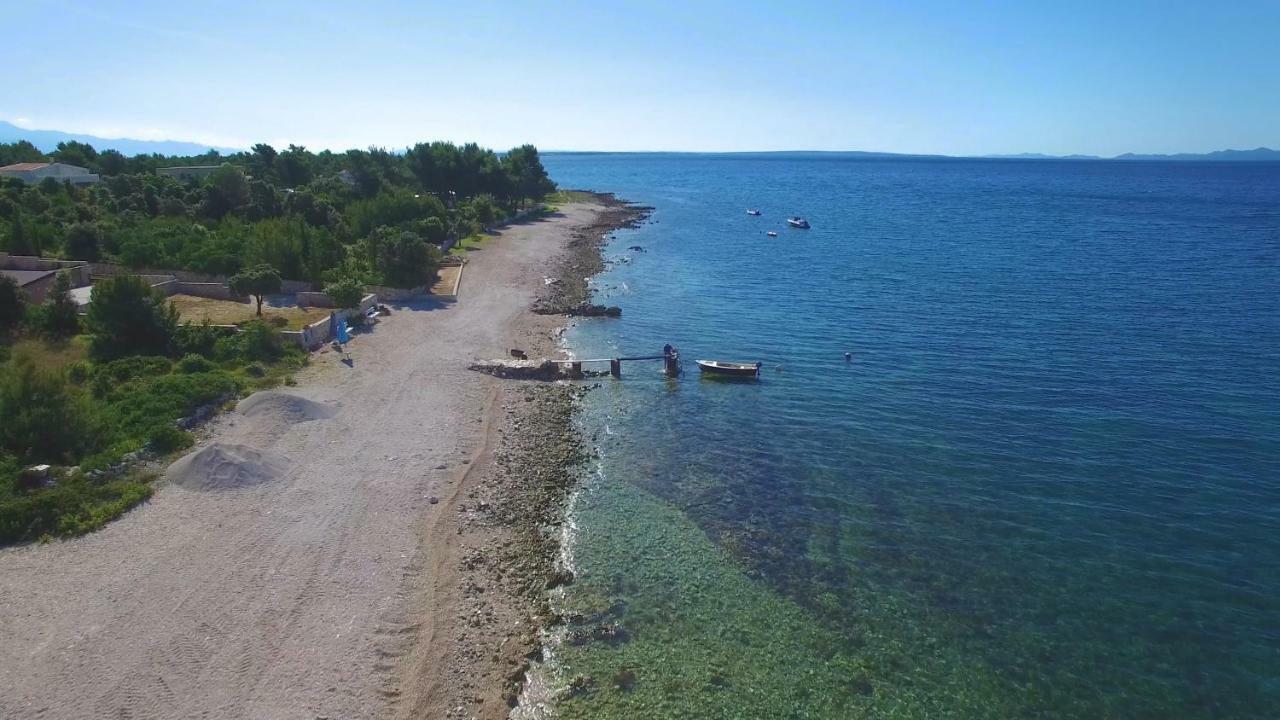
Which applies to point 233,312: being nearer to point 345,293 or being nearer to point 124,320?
point 345,293

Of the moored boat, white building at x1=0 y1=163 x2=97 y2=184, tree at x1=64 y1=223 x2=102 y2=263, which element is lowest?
the moored boat

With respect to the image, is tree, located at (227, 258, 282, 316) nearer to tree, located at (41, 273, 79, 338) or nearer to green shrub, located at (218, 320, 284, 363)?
green shrub, located at (218, 320, 284, 363)

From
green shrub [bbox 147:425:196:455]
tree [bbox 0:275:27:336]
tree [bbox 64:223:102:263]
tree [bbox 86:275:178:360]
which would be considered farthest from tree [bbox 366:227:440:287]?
green shrub [bbox 147:425:196:455]

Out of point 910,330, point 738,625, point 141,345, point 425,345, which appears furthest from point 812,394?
point 141,345

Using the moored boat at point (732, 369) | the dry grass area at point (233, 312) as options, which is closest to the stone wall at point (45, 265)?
the dry grass area at point (233, 312)

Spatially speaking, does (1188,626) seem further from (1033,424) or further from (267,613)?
(267,613)

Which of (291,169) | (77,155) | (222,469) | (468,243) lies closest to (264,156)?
(291,169)
